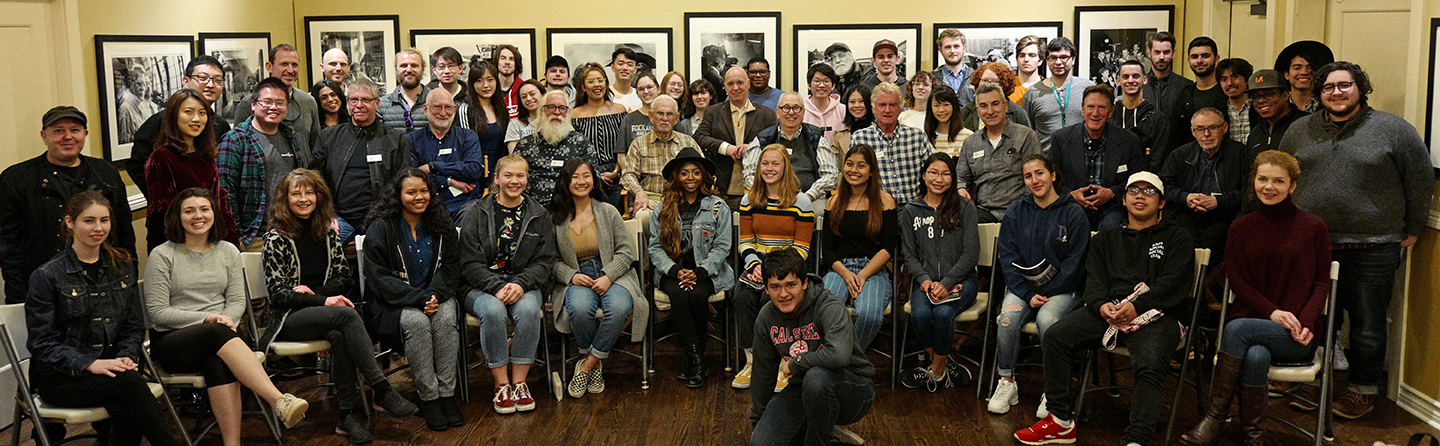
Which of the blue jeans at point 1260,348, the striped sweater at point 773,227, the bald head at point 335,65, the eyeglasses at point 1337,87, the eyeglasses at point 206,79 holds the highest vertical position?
the bald head at point 335,65

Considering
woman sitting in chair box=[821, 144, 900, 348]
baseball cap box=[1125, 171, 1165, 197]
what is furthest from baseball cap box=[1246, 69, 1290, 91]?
woman sitting in chair box=[821, 144, 900, 348]

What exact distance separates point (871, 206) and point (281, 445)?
2885 mm

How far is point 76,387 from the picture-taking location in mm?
4027

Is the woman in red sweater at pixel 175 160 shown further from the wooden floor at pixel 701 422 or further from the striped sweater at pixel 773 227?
the striped sweater at pixel 773 227

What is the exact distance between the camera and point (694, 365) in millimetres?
5480

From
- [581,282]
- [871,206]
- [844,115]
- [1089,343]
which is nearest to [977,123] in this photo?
[844,115]

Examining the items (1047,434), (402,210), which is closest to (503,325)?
(402,210)

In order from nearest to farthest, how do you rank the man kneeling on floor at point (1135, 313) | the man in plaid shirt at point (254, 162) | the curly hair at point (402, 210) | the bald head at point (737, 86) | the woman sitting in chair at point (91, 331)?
the woman sitting in chair at point (91, 331) → the man kneeling on floor at point (1135, 313) → the curly hair at point (402, 210) → the man in plaid shirt at point (254, 162) → the bald head at point (737, 86)

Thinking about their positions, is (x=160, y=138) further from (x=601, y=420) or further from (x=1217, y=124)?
(x=1217, y=124)

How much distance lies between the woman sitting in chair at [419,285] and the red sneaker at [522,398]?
265 millimetres

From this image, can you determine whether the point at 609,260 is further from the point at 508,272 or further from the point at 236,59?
the point at 236,59

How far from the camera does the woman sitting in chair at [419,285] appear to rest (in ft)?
16.2

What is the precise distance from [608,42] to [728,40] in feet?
3.04

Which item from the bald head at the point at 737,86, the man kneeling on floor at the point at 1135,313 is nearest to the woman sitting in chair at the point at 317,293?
the bald head at the point at 737,86
